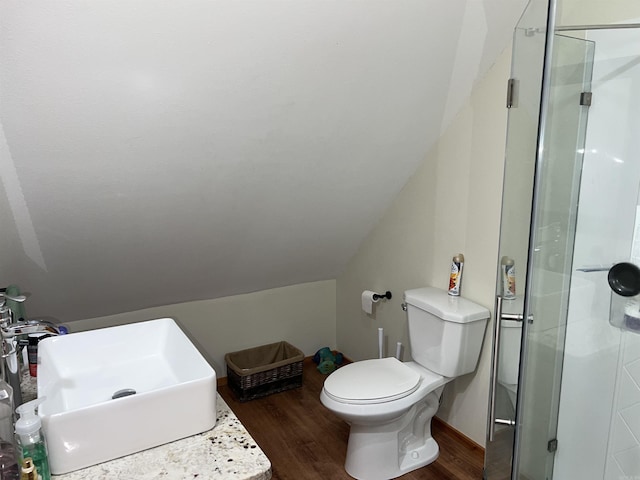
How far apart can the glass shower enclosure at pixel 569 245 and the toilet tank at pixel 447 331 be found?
0.40 m

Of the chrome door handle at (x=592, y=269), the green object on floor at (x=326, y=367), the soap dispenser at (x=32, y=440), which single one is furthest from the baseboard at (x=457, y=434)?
the soap dispenser at (x=32, y=440)

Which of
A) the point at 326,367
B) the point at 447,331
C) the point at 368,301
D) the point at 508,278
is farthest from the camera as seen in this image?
the point at 326,367

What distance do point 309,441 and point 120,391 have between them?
4.52 feet

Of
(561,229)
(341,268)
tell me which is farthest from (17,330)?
(341,268)

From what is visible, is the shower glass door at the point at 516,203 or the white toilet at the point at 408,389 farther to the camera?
the white toilet at the point at 408,389

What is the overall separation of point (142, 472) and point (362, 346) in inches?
88.5

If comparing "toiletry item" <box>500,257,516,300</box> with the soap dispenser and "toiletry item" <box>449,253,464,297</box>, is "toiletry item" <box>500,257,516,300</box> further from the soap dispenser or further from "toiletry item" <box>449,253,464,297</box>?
the soap dispenser

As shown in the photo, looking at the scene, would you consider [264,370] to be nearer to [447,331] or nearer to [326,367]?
[326,367]

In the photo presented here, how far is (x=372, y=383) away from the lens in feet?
7.11

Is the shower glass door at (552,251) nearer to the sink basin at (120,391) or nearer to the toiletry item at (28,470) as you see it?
the sink basin at (120,391)

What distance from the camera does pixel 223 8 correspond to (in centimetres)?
142

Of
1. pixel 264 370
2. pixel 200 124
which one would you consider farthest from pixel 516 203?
pixel 264 370

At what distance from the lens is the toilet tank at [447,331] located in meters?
2.19

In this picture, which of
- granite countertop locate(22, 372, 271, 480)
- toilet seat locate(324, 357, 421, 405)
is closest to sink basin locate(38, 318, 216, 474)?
granite countertop locate(22, 372, 271, 480)
